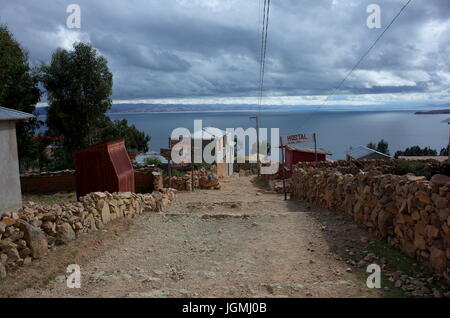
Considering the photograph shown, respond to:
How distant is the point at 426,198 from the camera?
6.09 m

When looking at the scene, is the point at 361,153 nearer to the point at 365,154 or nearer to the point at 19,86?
the point at 365,154

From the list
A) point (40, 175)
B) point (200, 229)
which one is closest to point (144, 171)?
point (40, 175)

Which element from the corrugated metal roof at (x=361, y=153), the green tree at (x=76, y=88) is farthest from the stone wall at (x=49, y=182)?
the corrugated metal roof at (x=361, y=153)

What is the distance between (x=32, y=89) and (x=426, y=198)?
23669 mm

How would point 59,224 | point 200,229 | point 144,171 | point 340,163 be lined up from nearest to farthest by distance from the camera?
point 59,224 < point 200,229 < point 340,163 < point 144,171

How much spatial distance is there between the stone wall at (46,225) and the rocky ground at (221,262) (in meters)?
0.21

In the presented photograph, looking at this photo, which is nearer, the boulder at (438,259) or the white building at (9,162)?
the boulder at (438,259)

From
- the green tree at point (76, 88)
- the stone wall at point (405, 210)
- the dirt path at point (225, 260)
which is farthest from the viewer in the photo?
the green tree at point (76, 88)

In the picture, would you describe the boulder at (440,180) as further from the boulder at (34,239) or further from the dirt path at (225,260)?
the boulder at (34,239)

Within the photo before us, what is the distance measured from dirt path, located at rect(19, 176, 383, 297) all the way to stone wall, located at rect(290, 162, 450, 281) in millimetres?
559

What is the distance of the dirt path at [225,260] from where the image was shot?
5.46 meters

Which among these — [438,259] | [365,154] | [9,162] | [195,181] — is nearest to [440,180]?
[438,259]

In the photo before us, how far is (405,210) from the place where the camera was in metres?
6.77
